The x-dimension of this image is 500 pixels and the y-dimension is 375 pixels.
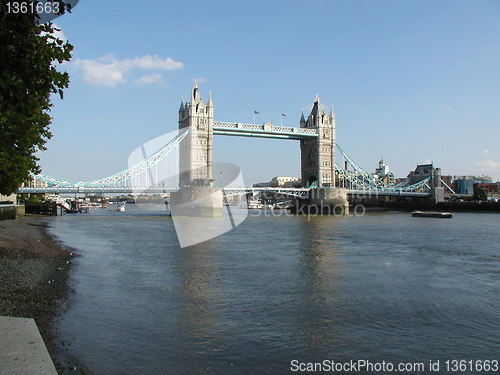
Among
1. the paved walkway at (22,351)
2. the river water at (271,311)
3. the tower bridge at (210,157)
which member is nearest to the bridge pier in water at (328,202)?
the tower bridge at (210,157)

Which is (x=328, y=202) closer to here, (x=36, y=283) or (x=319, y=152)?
→ (x=319, y=152)

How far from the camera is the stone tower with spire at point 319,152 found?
7025 cm

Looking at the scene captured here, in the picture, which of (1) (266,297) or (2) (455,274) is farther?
(2) (455,274)

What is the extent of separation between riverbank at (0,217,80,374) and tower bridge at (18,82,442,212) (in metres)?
31.0

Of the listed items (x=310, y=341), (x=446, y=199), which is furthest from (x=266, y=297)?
(x=446, y=199)

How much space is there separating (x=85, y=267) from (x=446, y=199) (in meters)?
74.2

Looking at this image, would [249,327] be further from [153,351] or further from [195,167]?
[195,167]

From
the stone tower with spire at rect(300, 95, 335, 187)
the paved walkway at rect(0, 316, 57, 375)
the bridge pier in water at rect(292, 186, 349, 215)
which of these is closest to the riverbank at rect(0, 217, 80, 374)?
the paved walkway at rect(0, 316, 57, 375)

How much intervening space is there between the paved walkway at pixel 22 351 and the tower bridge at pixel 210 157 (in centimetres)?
4056

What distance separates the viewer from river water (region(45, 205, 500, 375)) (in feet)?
20.4

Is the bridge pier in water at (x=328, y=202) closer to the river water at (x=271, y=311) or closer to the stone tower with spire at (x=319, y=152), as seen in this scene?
the stone tower with spire at (x=319, y=152)

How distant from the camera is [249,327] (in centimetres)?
746

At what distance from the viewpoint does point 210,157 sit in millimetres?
59969

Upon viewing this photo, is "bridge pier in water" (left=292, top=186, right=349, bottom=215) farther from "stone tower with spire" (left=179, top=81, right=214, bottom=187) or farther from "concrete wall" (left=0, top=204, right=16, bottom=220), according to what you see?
"concrete wall" (left=0, top=204, right=16, bottom=220)
